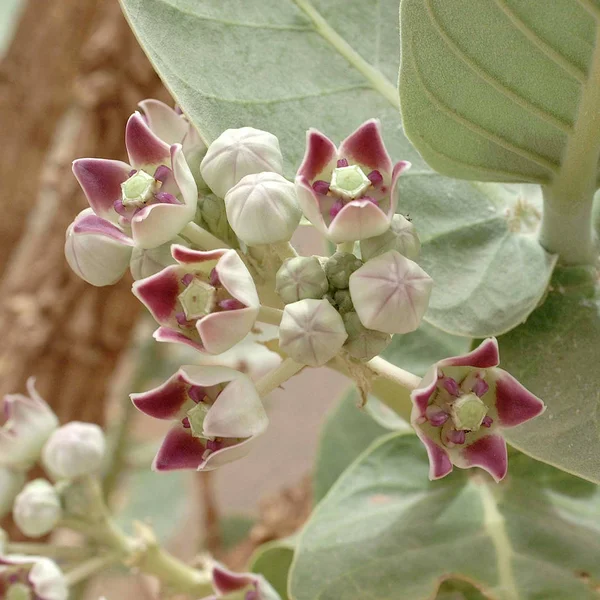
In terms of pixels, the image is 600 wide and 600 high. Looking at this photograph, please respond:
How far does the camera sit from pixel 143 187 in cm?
49

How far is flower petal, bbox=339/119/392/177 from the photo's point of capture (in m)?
0.47

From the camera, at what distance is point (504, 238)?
62cm

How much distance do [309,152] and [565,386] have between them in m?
0.23

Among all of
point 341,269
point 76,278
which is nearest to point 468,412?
point 341,269

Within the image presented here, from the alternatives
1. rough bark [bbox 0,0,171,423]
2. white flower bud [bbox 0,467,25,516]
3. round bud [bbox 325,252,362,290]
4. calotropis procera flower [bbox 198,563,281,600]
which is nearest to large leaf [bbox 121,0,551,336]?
round bud [bbox 325,252,362,290]

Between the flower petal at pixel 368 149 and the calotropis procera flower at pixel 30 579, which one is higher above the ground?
the flower petal at pixel 368 149

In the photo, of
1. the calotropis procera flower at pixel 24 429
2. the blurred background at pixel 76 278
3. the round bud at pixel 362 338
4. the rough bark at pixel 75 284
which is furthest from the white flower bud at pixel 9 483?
the round bud at pixel 362 338

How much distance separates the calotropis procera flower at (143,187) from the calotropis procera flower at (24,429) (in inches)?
12.1

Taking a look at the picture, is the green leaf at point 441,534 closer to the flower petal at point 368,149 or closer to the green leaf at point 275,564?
the green leaf at point 275,564

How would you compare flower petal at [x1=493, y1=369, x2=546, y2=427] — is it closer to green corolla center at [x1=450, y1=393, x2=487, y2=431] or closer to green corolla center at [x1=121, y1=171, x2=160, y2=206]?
green corolla center at [x1=450, y1=393, x2=487, y2=431]

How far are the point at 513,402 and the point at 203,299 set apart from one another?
0.59 feet

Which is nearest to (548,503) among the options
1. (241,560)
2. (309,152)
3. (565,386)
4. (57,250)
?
(565,386)

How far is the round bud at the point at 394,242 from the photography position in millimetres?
462

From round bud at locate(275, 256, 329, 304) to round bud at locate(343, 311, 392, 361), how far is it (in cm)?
2
